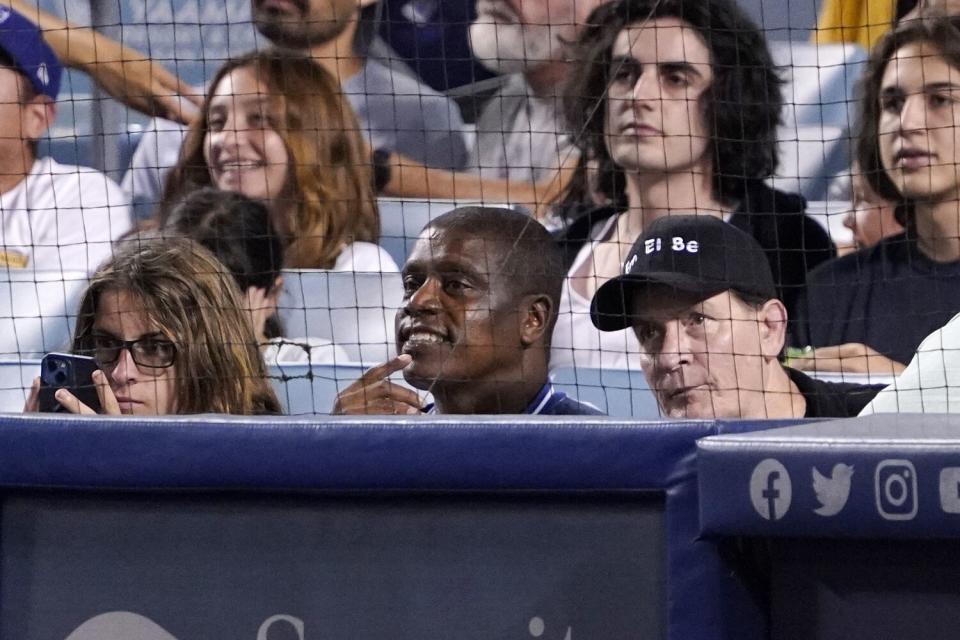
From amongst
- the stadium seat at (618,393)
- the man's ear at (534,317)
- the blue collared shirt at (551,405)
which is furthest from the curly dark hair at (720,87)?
the blue collared shirt at (551,405)

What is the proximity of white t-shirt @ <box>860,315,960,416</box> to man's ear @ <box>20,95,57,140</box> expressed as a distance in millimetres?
Answer: 2469

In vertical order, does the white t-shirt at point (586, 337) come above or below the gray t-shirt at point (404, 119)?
below

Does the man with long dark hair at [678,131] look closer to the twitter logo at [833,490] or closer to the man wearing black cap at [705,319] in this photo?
the man wearing black cap at [705,319]

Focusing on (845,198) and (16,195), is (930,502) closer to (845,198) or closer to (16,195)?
(845,198)

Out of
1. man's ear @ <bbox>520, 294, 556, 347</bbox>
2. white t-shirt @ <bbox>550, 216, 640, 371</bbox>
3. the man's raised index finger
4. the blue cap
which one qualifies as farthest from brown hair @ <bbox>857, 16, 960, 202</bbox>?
the blue cap

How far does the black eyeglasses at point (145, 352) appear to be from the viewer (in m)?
2.51

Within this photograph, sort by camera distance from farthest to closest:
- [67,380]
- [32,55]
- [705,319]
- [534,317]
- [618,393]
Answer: [32,55]
[618,393]
[534,317]
[705,319]
[67,380]

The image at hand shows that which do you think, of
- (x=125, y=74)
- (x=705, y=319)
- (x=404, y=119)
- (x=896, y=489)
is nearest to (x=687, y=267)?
(x=705, y=319)

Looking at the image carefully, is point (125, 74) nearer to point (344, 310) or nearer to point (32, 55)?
point (32, 55)

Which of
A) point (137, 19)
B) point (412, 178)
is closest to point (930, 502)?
point (412, 178)

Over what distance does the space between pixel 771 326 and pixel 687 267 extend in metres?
0.23

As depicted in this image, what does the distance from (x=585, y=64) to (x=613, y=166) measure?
26 centimetres

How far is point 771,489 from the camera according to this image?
1.58 meters

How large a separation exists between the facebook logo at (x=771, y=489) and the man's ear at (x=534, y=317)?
1160 millimetres
